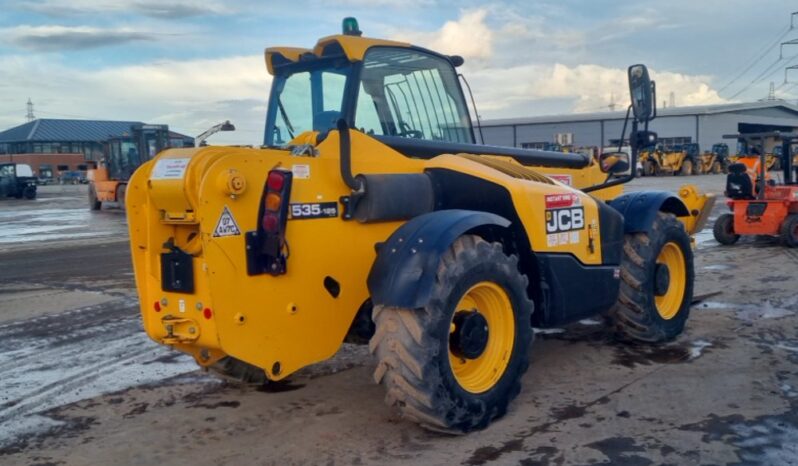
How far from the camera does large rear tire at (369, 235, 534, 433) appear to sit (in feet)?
14.1

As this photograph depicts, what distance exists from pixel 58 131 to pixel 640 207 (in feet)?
296

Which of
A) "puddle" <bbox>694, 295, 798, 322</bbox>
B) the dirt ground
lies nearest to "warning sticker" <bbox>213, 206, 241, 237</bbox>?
the dirt ground

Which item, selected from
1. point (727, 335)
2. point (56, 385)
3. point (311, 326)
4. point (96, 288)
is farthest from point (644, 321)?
point (96, 288)

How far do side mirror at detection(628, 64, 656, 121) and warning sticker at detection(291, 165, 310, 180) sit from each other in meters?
2.59

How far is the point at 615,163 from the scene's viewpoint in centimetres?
668

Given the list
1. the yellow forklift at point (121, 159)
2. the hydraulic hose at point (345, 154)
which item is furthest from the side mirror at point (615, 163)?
the yellow forklift at point (121, 159)

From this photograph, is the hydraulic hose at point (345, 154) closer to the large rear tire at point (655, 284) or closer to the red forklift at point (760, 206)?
the large rear tire at point (655, 284)

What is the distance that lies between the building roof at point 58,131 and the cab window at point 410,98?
85283mm

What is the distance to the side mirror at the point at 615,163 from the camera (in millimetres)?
6645

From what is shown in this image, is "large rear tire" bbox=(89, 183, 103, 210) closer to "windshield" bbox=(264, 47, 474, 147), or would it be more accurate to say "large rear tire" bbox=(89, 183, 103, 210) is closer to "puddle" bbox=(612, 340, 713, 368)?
"windshield" bbox=(264, 47, 474, 147)

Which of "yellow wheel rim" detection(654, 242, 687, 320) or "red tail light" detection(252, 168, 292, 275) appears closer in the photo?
"red tail light" detection(252, 168, 292, 275)

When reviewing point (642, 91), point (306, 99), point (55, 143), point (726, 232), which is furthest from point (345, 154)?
point (55, 143)

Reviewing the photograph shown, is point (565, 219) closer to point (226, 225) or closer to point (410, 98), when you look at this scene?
point (410, 98)

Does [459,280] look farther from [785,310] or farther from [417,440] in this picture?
[785,310]
